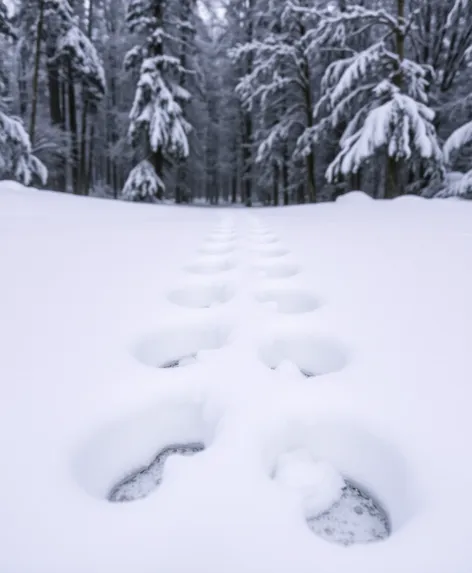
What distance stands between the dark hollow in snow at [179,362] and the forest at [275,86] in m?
5.76

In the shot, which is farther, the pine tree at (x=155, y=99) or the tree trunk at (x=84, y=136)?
the tree trunk at (x=84, y=136)

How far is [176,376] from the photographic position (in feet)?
3.16

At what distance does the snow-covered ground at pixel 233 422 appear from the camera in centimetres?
53

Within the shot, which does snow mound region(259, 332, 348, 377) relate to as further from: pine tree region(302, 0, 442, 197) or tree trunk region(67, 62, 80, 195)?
tree trunk region(67, 62, 80, 195)

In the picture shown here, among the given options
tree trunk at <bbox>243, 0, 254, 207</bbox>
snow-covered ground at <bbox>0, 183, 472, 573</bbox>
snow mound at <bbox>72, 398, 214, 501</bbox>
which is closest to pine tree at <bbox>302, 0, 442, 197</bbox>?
snow-covered ground at <bbox>0, 183, 472, 573</bbox>

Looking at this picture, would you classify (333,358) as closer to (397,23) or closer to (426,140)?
(426,140)

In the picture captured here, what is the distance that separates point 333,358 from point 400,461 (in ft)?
1.61

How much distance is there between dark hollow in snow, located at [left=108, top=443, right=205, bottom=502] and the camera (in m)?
0.71

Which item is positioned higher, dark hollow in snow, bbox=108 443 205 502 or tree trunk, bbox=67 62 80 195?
tree trunk, bbox=67 62 80 195

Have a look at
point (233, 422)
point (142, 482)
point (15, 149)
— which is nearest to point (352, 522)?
point (233, 422)

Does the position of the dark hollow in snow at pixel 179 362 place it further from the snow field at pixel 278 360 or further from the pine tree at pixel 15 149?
the pine tree at pixel 15 149

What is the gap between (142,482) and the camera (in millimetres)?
742

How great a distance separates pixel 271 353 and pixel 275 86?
1057cm

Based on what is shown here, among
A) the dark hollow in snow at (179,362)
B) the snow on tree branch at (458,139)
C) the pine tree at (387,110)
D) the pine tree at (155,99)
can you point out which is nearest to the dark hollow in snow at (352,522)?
the dark hollow in snow at (179,362)
